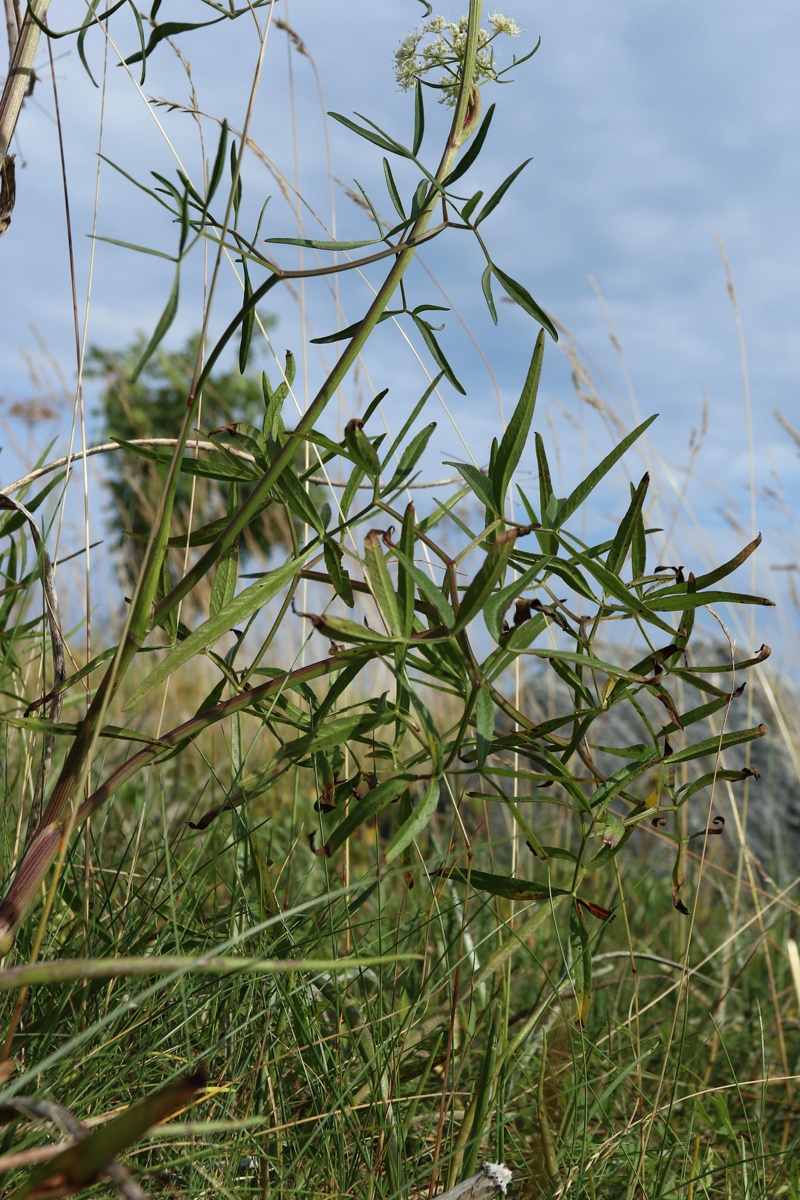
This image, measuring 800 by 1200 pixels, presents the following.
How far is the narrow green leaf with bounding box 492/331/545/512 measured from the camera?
2.05ft

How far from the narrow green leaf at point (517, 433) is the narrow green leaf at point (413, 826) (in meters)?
0.20

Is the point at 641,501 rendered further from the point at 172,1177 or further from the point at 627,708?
the point at 627,708

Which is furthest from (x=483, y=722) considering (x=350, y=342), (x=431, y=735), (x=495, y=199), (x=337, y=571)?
(x=495, y=199)

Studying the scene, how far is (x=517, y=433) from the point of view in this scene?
0.63 metres

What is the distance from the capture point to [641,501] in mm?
659

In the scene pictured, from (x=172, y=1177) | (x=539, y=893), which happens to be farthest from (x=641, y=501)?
Answer: (x=172, y=1177)

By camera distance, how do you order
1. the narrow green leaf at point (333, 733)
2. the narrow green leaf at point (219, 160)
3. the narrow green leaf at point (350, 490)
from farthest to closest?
the narrow green leaf at point (350, 490), the narrow green leaf at point (333, 733), the narrow green leaf at point (219, 160)

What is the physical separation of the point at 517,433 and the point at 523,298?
0.34 feet

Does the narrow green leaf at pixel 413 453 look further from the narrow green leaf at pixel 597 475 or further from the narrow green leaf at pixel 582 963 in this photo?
the narrow green leaf at pixel 582 963

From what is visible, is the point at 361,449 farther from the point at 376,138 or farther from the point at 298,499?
the point at 376,138

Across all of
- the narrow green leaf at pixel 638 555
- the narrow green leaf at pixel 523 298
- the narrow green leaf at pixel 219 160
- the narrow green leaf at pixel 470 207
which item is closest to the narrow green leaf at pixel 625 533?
the narrow green leaf at pixel 638 555

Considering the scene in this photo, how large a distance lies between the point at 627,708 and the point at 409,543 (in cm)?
285

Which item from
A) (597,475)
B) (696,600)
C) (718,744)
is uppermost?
(597,475)

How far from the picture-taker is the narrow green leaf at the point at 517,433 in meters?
0.62
